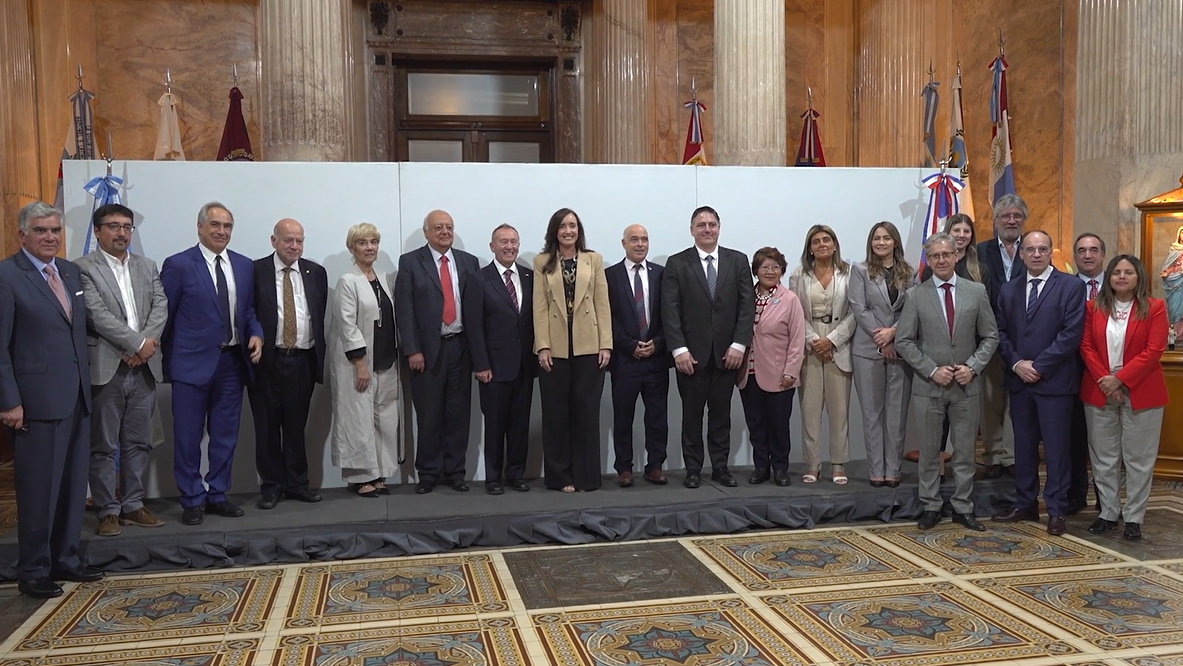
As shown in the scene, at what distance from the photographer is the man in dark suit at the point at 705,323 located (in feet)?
18.1

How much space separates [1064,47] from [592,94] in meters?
5.06

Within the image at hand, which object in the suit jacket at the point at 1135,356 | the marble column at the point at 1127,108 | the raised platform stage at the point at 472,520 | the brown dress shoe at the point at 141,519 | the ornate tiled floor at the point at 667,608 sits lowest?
the ornate tiled floor at the point at 667,608

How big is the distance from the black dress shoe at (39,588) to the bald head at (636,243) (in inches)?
137

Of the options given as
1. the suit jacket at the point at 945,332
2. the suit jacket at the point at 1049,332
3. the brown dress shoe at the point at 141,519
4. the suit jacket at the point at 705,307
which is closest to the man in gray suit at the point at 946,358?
the suit jacket at the point at 945,332

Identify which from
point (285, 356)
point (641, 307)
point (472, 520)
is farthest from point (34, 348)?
point (641, 307)

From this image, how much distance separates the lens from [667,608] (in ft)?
12.9

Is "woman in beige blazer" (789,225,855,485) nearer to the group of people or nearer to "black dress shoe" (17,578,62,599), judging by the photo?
the group of people

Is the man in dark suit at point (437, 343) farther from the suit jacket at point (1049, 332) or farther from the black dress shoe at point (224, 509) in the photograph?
the suit jacket at point (1049, 332)

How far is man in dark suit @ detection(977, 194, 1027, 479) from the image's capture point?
18.5ft

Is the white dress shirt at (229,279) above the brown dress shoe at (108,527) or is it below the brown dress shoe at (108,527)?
above

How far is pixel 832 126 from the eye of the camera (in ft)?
36.0

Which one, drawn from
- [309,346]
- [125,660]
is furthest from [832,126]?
[125,660]

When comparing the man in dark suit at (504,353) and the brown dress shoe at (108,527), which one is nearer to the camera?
the brown dress shoe at (108,527)

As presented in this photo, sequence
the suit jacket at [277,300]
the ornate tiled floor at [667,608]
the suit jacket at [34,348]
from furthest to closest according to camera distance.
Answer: the suit jacket at [277,300] → the suit jacket at [34,348] → the ornate tiled floor at [667,608]
